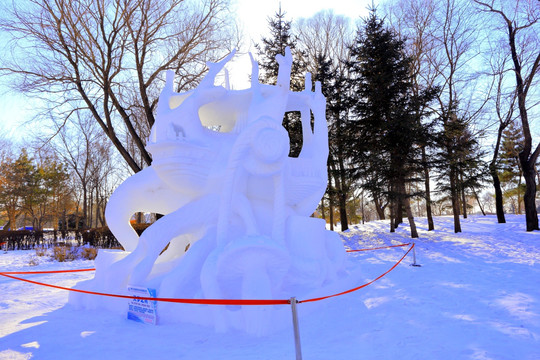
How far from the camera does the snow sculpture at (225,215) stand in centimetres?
430

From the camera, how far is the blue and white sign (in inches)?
170

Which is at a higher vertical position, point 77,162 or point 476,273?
point 77,162

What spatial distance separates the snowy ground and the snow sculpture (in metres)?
0.40

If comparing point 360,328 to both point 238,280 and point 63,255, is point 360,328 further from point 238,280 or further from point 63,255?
point 63,255

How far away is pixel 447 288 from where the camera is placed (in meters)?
5.65

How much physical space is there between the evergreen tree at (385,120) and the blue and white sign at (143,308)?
9.96 m

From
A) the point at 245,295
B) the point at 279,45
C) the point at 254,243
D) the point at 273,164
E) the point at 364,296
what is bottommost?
the point at 364,296

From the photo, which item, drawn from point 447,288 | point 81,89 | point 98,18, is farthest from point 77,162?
point 447,288

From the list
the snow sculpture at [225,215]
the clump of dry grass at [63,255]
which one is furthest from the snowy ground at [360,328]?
Answer: the clump of dry grass at [63,255]

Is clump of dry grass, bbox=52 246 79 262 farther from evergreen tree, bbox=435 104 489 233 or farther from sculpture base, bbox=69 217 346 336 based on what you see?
evergreen tree, bbox=435 104 489 233

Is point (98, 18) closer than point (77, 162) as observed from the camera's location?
Yes

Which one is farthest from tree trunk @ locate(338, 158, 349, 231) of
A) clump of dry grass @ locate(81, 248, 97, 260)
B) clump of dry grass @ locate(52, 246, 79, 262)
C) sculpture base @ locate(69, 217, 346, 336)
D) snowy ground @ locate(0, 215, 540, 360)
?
clump of dry grass @ locate(52, 246, 79, 262)

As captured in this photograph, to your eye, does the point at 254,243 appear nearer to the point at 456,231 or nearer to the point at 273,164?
the point at 273,164

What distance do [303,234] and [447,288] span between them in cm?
263
